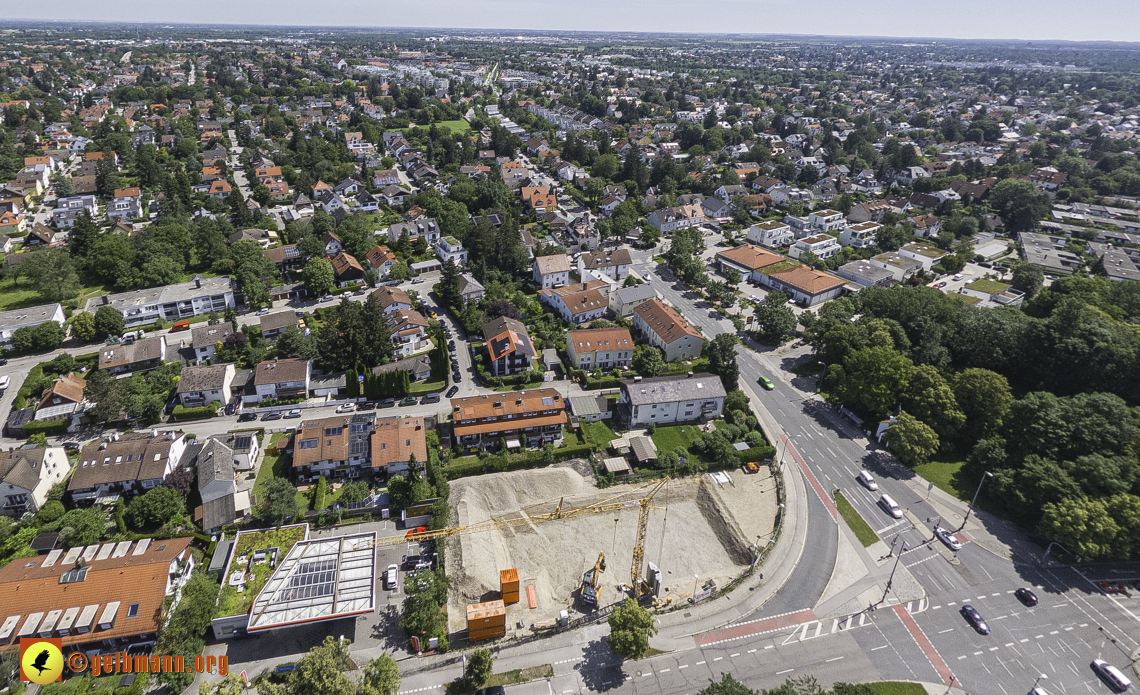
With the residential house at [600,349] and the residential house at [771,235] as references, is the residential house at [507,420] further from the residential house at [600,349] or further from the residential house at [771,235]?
the residential house at [771,235]

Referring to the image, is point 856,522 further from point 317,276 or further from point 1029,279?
point 317,276

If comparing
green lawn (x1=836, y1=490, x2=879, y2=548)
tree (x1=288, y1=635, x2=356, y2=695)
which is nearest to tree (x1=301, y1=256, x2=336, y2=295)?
tree (x1=288, y1=635, x2=356, y2=695)

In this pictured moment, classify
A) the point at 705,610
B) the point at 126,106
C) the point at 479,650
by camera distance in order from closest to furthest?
the point at 479,650, the point at 705,610, the point at 126,106

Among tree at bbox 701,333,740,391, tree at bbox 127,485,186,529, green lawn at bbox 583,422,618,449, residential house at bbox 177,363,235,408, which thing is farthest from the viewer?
tree at bbox 701,333,740,391

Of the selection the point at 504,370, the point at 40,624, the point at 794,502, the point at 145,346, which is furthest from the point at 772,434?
the point at 145,346

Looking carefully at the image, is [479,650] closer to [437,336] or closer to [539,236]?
[437,336]

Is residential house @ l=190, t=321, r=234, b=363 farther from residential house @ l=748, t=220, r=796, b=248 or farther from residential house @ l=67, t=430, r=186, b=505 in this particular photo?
residential house @ l=748, t=220, r=796, b=248
